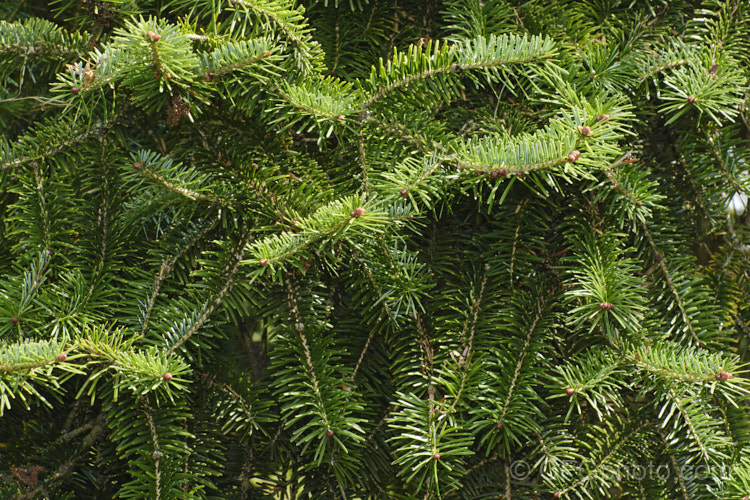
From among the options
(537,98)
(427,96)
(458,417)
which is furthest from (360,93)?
(458,417)

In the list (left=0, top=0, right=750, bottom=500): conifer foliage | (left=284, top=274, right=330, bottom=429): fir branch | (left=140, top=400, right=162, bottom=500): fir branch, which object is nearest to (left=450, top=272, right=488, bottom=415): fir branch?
(left=0, top=0, right=750, bottom=500): conifer foliage

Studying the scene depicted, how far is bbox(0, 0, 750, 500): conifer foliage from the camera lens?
460mm

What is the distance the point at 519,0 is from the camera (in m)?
0.58

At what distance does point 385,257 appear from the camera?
0.48 m

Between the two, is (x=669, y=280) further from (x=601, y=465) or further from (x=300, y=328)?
(x=300, y=328)

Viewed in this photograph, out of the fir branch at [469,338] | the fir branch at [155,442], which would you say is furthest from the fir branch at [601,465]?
the fir branch at [155,442]

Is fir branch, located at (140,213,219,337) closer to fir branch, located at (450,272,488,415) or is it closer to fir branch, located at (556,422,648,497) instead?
fir branch, located at (450,272,488,415)

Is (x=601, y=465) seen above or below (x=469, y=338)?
below

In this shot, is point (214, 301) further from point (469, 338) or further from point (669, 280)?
point (669, 280)

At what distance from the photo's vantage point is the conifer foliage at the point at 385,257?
0.46m

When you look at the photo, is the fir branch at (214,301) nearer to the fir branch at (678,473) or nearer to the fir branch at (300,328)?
the fir branch at (300,328)

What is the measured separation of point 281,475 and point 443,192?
0.97 ft

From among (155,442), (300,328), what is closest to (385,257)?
(300,328)

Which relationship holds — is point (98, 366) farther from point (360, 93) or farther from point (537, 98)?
point (537, 98)
